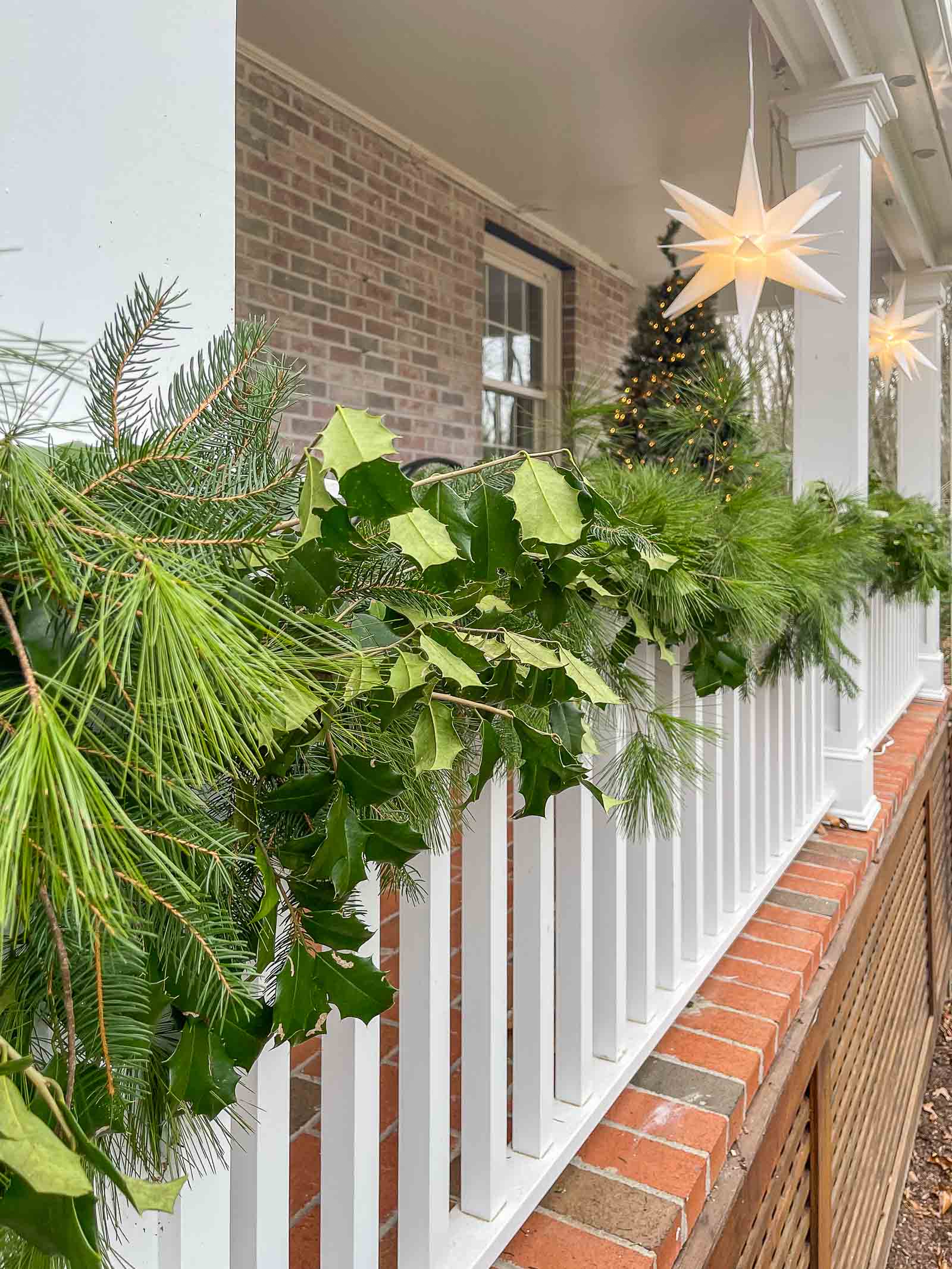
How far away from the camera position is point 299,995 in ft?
2.07

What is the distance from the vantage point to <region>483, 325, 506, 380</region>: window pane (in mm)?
5043

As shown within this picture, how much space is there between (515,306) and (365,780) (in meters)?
5.13

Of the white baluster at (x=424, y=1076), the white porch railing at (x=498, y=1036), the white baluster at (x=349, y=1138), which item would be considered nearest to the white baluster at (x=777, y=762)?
the white porch railing at (x=498, y=1036)

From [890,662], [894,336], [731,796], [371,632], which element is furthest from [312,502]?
[894,336]

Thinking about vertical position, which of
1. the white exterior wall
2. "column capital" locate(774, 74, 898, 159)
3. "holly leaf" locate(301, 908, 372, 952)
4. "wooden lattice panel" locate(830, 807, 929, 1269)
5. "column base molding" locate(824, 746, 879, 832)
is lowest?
"wooden lattice panel" locate(830, 807, 929, 1269)

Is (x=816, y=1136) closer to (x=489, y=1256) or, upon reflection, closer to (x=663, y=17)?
(x=489, y=1256)

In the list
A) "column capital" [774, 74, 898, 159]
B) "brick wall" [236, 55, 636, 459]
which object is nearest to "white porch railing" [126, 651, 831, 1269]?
"column capital" [774, 74, 898, 159]

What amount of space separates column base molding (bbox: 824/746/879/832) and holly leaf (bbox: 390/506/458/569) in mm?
2659

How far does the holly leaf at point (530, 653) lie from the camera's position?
0.65m

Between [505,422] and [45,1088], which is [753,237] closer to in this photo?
[45,1088]

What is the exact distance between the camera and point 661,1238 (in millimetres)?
1221

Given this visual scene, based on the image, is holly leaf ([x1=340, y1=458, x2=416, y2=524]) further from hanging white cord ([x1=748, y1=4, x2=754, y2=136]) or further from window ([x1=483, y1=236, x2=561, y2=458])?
window ([x1=483, y1=236, x2=561, y2=458])

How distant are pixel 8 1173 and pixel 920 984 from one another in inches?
190

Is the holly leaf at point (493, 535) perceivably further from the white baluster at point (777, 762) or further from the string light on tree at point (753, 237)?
the string light on tree at point (753, 237)
